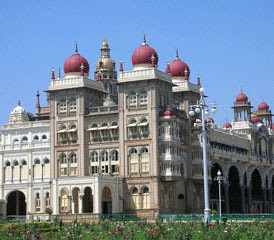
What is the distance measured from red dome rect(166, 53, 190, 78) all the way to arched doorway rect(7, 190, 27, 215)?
30882 mm

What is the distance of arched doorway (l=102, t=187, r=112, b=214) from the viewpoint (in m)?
85.9

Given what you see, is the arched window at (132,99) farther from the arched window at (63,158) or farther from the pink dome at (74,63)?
the arched window at (63,158)

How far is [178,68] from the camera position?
96750 millimetres

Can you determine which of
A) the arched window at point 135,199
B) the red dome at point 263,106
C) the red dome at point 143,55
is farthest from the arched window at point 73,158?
the red dome at point 263,106

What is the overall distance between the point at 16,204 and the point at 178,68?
33.9m

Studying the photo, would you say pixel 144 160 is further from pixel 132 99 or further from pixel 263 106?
pixel 263 106

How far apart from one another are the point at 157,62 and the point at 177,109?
26.1 feet

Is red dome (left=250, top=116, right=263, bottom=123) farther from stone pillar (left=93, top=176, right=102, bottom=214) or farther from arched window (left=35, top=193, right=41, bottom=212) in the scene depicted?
stone pillar (left=93, top=176, right=102, bottom=214)

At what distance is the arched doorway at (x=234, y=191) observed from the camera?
11344cm

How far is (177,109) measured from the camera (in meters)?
90.1

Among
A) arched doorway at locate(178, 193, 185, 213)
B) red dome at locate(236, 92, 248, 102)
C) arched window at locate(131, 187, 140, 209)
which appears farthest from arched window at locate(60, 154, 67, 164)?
red dome at locate(236, 92, 248, 102)

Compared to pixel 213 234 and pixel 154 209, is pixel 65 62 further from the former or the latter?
pixel 213 234

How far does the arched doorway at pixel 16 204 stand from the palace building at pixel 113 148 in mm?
161

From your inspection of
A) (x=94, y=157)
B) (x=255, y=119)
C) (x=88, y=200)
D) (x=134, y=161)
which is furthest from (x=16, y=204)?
(x=255, y=119)
